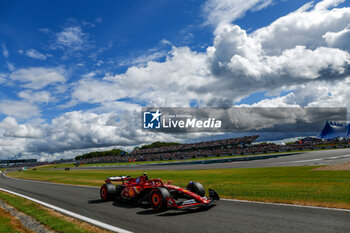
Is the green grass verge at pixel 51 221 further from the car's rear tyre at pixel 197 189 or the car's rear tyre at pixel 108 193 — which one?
the car's rear tyre at pixel 197 189

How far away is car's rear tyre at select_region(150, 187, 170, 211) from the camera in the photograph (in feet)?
27.7

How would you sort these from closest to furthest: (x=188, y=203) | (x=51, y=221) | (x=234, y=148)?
1. (x=188, y=203)
2. (x=51, y=221)
3. (x=234, y=148)

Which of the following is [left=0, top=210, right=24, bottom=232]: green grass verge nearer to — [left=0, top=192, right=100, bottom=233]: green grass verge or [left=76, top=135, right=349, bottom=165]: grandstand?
[left=0, top=192, right=100, bottom=233]: green grass verge

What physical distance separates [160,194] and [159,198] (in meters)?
0.14

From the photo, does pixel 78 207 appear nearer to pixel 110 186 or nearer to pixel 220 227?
pixel 110 186

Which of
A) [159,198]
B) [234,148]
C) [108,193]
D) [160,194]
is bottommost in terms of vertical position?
[234,148]

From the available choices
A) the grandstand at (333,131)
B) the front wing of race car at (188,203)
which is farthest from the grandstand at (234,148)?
the front wing of race car at (188,203)

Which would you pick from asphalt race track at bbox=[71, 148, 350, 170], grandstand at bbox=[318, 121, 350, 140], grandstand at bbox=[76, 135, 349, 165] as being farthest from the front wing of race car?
grandstand at bbox=[318, 121, 350, 140]

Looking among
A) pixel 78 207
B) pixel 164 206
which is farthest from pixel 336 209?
pixel 78 207

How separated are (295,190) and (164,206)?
22.0 ft

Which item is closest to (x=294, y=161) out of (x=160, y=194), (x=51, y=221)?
(x=160, y=194)

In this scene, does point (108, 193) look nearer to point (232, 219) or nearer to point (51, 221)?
point (51, 221)

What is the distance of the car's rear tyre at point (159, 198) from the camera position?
845 centimetres

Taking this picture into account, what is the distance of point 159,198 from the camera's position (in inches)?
339
